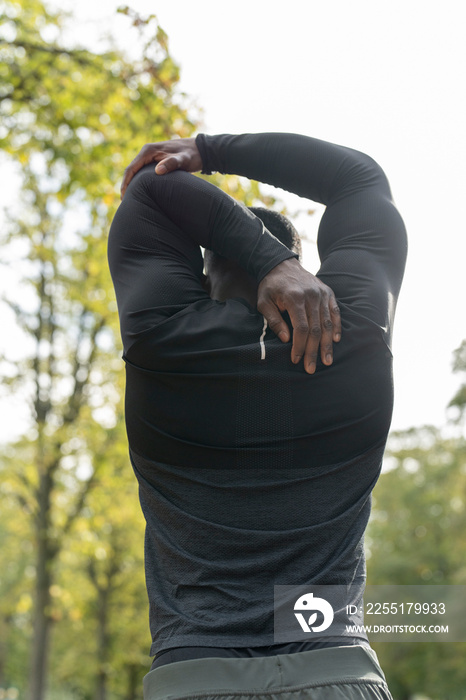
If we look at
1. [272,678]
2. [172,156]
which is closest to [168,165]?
[172,156]

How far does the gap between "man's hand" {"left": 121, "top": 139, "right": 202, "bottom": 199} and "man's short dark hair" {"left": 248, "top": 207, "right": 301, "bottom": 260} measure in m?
0.28

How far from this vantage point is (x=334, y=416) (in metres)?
1.71

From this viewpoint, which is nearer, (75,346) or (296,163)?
(296,163)

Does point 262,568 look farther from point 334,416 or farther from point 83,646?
point 83,646

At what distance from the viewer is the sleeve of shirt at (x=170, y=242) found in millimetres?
1790

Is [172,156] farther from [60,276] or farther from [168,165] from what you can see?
[60,276]

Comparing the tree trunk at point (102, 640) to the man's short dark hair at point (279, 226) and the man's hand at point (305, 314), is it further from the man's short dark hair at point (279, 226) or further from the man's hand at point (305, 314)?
the man's hand at point (305, 314)

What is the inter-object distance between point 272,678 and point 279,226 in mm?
1435

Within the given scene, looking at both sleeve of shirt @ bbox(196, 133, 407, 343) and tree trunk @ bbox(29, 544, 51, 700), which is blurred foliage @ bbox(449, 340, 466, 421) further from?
sleeve of shirt @ bbox(196, 133, 407, 343)

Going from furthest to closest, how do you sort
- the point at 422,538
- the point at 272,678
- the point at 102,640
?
the point at 422,538
the point at 102,640
the point at 272,678

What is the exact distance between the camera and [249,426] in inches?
66.7

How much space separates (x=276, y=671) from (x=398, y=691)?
1342 inches

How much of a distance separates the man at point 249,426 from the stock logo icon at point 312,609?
0.10 feet

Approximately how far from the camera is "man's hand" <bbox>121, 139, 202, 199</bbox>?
2059mm
